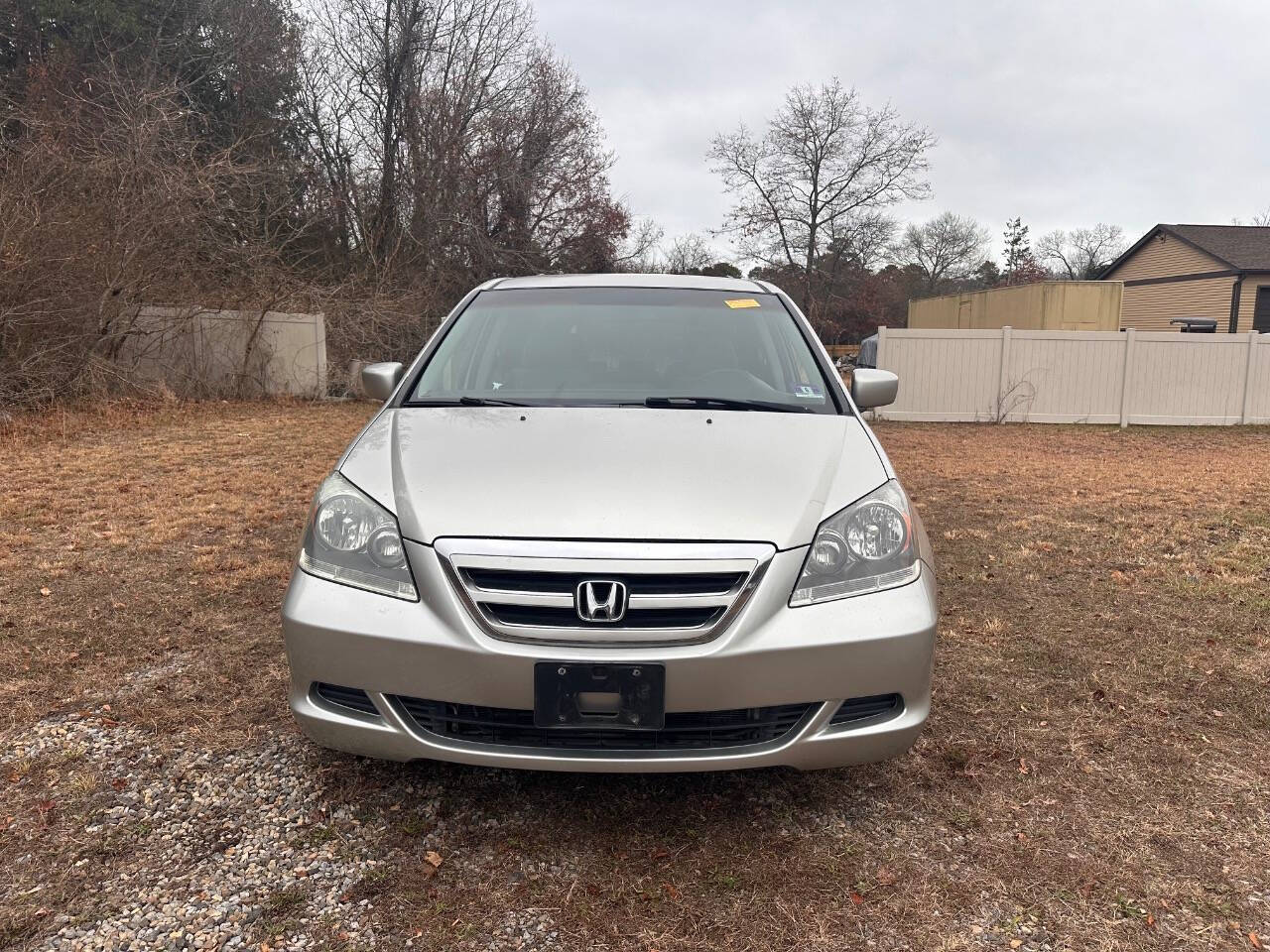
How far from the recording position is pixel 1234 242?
27969 mm

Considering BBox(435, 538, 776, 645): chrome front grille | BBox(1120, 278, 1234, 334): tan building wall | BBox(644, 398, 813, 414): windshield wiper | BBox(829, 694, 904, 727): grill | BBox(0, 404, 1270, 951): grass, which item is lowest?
BBox(0, 404, 1270, 951): grass

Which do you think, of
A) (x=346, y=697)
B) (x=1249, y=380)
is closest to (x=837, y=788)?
(x=346, y=697)

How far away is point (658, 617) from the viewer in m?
1.97

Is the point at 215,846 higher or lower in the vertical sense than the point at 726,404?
lower

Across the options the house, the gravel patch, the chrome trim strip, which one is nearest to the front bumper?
the chrome trim strip

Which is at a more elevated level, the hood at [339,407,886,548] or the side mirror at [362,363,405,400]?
the side mirror at [362,363,405,400]

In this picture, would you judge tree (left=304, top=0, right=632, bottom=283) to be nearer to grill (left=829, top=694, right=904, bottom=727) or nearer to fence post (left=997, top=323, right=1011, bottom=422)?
fence post (left=997, top=323, right=1011, bottom=422)

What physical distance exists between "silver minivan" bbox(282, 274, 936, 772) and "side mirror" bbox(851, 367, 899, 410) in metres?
0.94

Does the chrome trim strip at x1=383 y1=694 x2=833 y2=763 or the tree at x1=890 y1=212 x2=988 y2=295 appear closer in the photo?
the chrome trim strip at x1=383 y1=694 x2=833 y2=763

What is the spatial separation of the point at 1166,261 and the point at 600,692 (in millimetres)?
35010

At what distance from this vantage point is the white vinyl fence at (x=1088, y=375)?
570 inches

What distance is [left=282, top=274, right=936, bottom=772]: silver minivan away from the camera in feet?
6.39

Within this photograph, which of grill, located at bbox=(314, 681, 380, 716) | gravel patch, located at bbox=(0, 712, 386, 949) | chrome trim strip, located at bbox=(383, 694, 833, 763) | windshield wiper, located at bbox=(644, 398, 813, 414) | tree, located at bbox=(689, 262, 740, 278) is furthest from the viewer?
tree, located at bbox=(689, 262, 740, 278)

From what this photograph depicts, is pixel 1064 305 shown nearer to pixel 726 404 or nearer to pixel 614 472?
pixel 726 404
